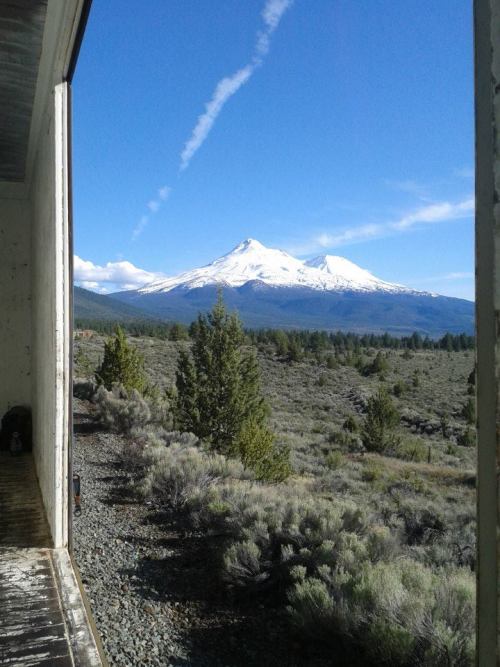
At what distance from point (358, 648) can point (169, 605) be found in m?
1.28

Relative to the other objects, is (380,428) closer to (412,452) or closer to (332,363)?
(412,452)

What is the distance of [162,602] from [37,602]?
1.16m

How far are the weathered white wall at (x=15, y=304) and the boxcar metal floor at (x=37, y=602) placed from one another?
2.73 meters

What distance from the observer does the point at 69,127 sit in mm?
3211

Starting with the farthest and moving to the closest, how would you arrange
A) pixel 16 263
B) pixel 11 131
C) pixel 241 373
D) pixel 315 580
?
pixel 241 373, pixel 16 263, pixel 11 131, pixel 315 580

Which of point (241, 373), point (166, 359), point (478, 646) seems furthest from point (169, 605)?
point (166, 359)

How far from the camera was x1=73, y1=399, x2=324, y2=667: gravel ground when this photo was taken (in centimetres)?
306

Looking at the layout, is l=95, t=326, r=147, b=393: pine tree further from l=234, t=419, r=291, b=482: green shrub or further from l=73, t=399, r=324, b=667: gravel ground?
l=73, t=399, r=324, b=667: gravel ground

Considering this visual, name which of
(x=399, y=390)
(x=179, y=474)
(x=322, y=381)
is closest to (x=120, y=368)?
(x=179, y=474)

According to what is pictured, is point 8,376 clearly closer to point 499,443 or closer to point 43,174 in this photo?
point 43,174

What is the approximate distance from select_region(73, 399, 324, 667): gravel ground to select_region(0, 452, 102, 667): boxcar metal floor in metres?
0.48

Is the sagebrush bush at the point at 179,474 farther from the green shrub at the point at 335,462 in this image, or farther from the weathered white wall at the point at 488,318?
the green shrub at the point at 335,462

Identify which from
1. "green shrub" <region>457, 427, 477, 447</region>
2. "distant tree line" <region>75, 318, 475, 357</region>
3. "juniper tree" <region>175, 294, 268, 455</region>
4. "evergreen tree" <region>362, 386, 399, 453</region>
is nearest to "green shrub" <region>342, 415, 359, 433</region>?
"evergreen tree" <region>362, 386, 399, 453</region>

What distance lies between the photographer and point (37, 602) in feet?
8.77
